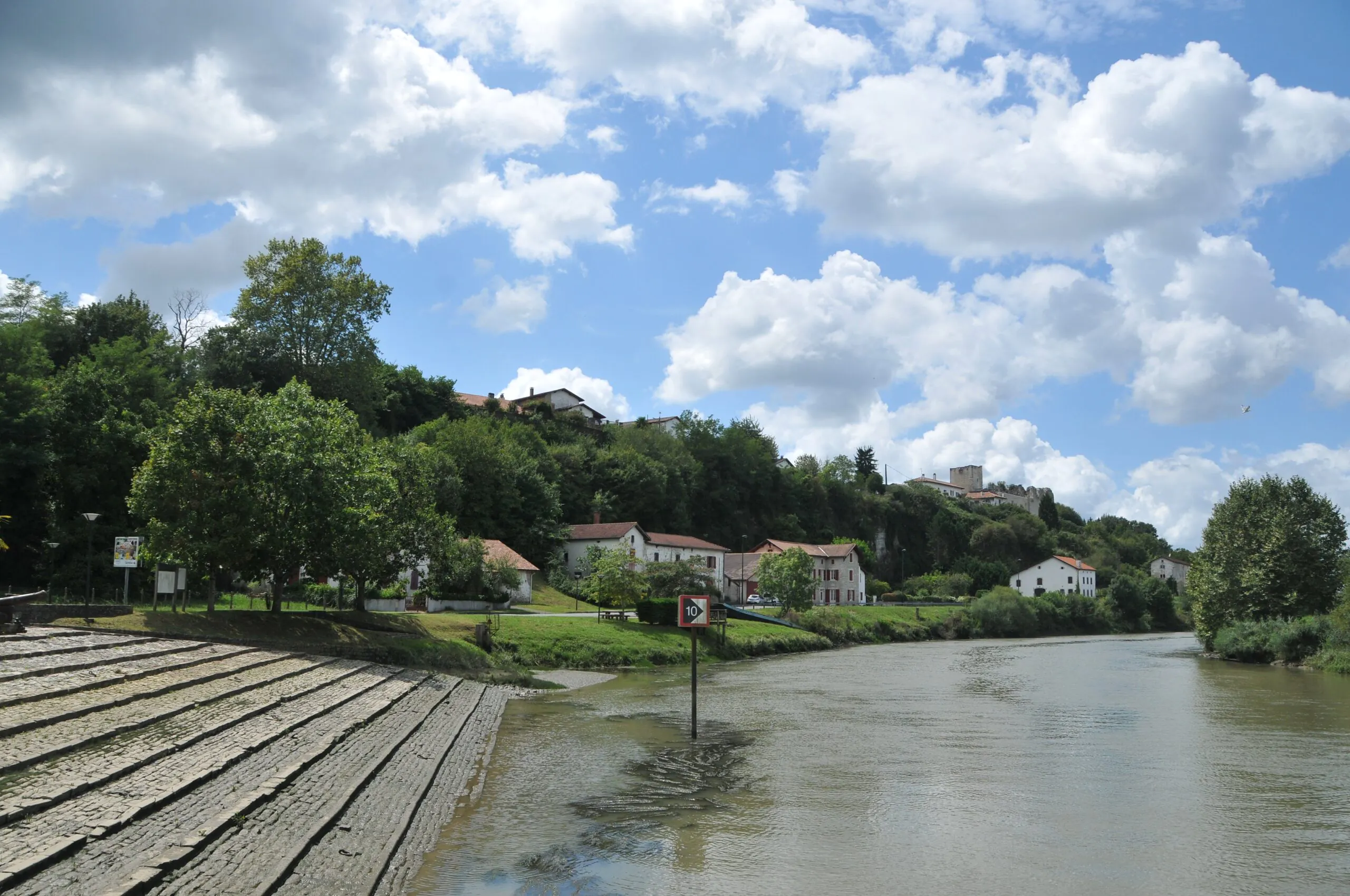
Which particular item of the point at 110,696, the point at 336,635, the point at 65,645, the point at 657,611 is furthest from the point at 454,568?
the point at 110,696

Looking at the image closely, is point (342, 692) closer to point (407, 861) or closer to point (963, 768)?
point (407, 861)

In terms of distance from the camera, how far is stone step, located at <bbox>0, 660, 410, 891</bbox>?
9.81 meters

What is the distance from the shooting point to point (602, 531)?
274 ft

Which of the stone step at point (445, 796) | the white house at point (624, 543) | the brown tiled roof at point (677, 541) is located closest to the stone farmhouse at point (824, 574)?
the brown tiled roof at point (677, 541)

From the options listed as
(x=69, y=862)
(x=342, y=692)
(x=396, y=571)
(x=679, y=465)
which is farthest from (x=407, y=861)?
(x=679, y=465)

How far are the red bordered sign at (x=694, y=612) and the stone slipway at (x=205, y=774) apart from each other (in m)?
5.29

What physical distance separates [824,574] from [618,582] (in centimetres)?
4975

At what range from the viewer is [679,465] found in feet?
368

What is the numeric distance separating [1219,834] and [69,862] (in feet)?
51.2

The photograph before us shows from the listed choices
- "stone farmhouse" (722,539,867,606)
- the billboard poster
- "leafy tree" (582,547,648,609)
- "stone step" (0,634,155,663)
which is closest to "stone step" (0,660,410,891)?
"stone step" (0,634,155,663)

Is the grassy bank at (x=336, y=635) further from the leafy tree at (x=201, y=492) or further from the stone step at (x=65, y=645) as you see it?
the leafy tree at (x=201, y=492)

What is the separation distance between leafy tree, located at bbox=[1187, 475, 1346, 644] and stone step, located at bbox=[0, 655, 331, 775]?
57105 millimetres

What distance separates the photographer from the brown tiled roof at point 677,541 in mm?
88875

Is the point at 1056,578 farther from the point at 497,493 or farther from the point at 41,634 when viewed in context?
the point at 41,634
